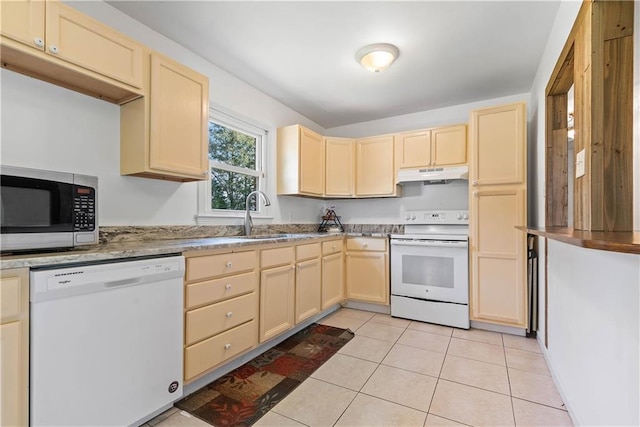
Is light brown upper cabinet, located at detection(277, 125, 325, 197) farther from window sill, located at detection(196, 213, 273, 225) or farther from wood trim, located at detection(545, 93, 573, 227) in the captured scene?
wood trim, located at detection(545, 93, 573, 227)

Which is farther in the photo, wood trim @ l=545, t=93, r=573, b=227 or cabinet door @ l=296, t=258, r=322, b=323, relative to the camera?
cabinet door @ l=296, t=258, r=322, b=323

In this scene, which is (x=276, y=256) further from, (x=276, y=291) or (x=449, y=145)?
(x=449, y=145)

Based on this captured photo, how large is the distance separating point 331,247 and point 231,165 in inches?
53.8

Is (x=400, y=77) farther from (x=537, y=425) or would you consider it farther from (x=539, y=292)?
(x=537, y=425)

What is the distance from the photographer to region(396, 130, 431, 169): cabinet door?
136 inches

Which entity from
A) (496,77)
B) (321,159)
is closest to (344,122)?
(321,159)

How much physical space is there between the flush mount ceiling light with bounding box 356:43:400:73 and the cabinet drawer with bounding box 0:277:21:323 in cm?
Result: 252

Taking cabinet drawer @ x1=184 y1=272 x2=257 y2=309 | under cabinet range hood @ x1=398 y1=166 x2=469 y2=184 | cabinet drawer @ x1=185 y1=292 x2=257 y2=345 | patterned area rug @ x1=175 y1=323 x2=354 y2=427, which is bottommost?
patterned area rug @ x1=175 y1=323 x2=354 y2=427

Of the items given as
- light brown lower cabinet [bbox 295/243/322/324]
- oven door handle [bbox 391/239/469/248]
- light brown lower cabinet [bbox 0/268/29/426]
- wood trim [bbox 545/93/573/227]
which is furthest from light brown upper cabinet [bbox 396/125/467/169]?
light brown lower cabinet [bbox 0/268/29/426]

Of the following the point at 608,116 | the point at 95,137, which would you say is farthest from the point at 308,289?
the point at 608,116

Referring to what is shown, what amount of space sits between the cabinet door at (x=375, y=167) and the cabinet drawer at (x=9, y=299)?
324 centimetres

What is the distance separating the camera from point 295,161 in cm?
341

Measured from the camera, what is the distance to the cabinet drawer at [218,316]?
5.82ft

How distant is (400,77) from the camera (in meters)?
2.91
